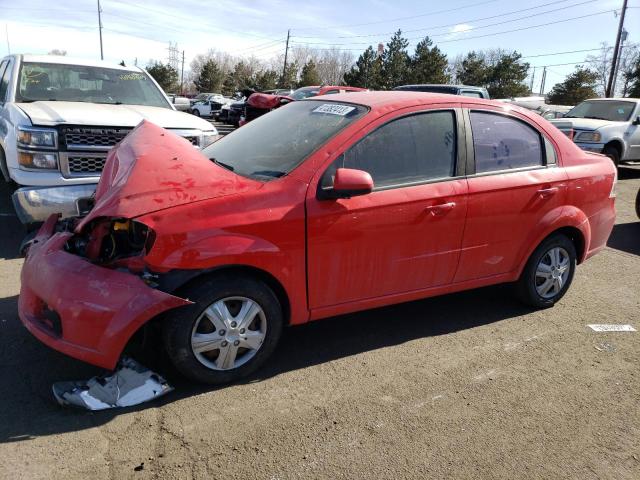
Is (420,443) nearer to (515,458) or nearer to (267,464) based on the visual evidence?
(515,458)

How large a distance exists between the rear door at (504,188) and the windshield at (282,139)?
1036 millimetres

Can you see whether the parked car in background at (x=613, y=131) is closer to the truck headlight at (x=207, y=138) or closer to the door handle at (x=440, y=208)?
the truck headlight at (x=207, y=138)

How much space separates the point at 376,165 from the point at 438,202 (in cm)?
52

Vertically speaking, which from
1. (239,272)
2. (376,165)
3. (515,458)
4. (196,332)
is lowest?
(515,458)

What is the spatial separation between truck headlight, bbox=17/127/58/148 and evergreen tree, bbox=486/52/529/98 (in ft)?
126

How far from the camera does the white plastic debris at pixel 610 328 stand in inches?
166

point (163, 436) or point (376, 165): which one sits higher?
point (376, 165)

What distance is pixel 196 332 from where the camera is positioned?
9.69ft

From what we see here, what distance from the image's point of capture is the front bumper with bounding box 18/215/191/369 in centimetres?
271

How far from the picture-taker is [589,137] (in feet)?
38.3

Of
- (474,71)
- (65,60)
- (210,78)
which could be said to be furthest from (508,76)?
(210,78)

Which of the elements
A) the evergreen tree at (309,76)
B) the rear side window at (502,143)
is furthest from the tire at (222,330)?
the evergreen tree at (309,76)

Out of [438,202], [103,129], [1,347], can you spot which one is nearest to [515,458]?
[438,202]

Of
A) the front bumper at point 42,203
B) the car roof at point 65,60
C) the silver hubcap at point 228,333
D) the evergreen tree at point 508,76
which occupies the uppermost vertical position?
the evergreen tree at point 508,76
